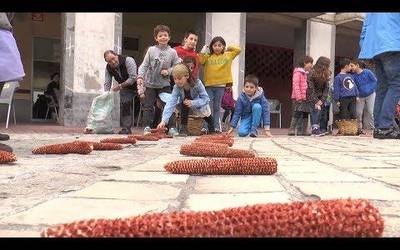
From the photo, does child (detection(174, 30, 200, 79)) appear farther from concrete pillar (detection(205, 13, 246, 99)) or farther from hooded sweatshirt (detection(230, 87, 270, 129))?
concrete pillar (detection(205, 13, 246, 99))

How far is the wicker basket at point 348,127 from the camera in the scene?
8.77 meters

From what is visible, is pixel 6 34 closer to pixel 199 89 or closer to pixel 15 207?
pixel 15 207

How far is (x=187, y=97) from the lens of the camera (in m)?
7.28

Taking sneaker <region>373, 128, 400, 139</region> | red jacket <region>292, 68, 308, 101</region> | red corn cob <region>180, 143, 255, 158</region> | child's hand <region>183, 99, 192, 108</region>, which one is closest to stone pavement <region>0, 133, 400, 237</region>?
red corn cob <region>180, 143, 255, 158</region>

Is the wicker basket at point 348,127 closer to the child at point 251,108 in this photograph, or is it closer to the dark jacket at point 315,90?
the dark jacket at point 315,90

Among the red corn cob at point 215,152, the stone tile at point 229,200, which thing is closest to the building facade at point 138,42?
the red corn cob at point 215,152

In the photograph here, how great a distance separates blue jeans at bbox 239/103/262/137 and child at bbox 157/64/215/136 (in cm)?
53

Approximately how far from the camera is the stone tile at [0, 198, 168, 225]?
50.6 inches

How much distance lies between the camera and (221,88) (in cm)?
821

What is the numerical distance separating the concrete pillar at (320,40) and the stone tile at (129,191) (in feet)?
40.5

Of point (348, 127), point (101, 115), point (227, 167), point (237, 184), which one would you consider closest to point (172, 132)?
point (101, 115)
